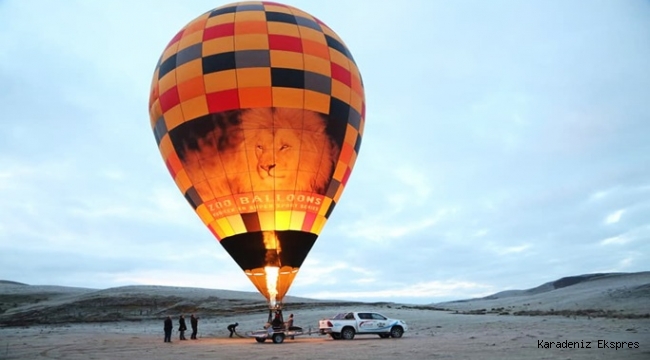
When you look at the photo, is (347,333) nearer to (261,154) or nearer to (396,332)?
(396,332)

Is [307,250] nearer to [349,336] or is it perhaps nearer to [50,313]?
[349,336]

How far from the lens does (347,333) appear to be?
63.7 feet

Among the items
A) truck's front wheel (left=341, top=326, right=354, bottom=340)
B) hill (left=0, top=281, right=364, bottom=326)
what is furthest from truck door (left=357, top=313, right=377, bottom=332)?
hill (left=0, top=281, right=364, bottom=326)

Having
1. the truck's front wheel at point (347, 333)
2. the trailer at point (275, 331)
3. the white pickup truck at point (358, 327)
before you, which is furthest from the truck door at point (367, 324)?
the trailer at point (275, 331)

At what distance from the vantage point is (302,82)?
19.3 metres

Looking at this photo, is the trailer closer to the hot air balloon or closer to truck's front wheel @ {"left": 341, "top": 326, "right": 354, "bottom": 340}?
the hot air balloon

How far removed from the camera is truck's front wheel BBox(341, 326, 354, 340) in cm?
1934

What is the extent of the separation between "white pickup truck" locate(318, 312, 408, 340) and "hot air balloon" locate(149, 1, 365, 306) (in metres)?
2.46

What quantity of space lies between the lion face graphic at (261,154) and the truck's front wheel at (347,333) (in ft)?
17.5

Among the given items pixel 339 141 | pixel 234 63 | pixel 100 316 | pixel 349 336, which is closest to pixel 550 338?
pixel 349 336

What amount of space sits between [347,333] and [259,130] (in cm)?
823

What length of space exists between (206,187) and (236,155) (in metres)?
1.89

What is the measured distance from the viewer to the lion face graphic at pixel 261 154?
18.1 metres

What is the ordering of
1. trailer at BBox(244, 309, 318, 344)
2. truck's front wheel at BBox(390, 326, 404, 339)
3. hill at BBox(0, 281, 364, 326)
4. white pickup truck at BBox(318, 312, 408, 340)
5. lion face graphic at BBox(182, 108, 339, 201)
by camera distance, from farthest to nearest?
hill at BBox(0, 281, 364, 326) → truck's front wheel at BBox(390, 326, 404, 339) → white pickup truck at BBox(318, 312, 408, 340) → lion face graphic at BBox(182, 108, 339, 201) → trailer at BBox(244, 309, 318, 344)
